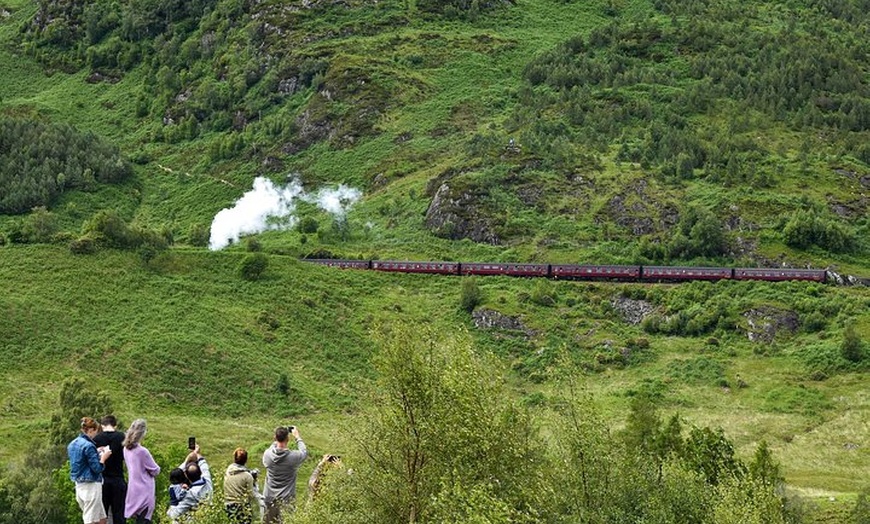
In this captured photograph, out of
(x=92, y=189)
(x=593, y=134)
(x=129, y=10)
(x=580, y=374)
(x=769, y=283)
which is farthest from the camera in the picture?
(x=129, y=10)

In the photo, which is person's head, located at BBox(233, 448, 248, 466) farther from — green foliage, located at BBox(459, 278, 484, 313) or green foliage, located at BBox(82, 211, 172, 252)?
green foliage, located at BBox(82, 211, 172, 252)

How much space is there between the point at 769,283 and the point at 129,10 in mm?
146493

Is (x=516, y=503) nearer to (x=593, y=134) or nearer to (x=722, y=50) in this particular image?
(x=593, y=134)

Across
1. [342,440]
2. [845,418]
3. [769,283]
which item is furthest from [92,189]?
[342,440]

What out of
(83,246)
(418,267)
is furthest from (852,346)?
(83,246)

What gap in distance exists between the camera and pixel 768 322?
8662cm

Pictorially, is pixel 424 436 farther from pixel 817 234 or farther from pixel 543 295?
pixel 817 234

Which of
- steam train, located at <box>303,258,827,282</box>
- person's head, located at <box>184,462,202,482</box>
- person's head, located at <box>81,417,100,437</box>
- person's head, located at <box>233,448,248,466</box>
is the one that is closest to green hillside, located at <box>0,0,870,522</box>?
steam train, located at <box>303,258,827,282</box>

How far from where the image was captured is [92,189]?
13675 cm

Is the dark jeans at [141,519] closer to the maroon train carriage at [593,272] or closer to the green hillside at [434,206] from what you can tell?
the green hillside at [434,206]

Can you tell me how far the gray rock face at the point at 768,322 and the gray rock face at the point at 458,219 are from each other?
31.7 metres

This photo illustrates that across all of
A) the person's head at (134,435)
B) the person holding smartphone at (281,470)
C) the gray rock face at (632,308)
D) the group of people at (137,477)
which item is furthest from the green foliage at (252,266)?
the person's head at (134,435)

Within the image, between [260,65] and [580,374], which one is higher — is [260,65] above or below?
below

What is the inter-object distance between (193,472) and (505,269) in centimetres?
7890
